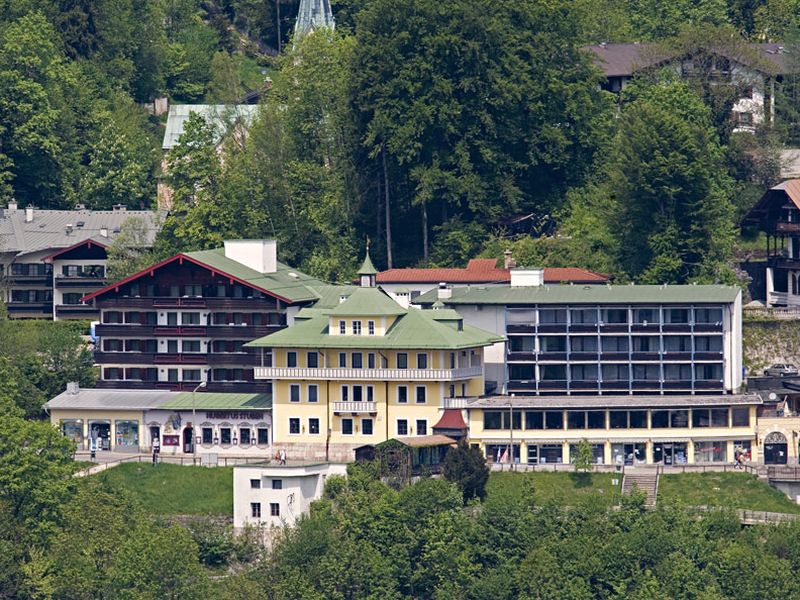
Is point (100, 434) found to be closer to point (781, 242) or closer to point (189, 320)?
point (189, 320)

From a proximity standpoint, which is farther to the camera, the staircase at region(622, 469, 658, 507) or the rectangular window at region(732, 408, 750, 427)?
the rectangular window at region(732, 408, 750, 427)

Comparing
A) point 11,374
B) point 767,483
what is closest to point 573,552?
point 767,483

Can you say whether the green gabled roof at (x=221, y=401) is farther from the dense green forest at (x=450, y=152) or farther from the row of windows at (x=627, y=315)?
the dense green forest at (x=450, y=152)

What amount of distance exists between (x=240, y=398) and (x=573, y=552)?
2682 centimetres

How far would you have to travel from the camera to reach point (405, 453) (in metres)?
162

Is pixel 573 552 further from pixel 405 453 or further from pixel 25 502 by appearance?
pixel 25 502

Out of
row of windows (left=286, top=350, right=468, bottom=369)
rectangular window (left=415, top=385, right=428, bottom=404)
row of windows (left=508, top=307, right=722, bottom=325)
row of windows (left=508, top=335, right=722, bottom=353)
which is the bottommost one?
rectangular window (left=415, top=385, right=428, bottom=404)

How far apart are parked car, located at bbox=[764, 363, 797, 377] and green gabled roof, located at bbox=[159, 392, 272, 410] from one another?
2873cm

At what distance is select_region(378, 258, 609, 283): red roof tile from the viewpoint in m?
178

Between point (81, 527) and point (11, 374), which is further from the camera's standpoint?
point (11, 374)

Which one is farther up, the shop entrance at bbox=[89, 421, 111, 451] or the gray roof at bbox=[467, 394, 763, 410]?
the gray roof at bbox=[467, 394, 763, 410]

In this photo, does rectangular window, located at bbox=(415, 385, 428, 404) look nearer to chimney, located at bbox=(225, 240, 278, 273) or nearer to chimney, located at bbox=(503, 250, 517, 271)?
chimney, located at bbox=(225, 240, 278, 273)

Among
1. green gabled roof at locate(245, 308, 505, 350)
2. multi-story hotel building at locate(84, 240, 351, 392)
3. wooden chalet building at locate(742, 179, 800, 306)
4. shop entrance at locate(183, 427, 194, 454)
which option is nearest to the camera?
green gabled roof at locate(245, 308, 505, 350)

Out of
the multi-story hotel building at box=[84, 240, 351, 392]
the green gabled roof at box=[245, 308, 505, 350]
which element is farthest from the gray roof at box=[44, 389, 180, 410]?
the green gabled roof at box=[245, 308, 505, 350]
